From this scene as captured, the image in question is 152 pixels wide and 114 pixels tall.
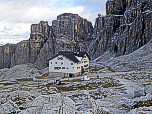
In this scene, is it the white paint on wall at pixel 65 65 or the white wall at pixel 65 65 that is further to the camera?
the white wall at pixel 65 65

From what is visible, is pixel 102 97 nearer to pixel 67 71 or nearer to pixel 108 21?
pixel 67 71

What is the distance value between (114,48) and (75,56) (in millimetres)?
99982

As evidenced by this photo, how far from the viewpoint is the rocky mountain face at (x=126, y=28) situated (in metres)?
132

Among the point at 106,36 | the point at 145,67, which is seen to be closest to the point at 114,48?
the point at 106,36

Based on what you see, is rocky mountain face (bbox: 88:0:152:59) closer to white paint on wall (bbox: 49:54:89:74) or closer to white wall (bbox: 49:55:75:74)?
white paint on wall (bbox: 49:54:89:74)

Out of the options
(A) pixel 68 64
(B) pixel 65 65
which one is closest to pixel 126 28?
(A) pixel 68 64

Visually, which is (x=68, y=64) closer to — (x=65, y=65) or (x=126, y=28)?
(x=65, y=65)

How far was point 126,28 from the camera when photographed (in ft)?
495

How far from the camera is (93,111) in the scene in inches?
757

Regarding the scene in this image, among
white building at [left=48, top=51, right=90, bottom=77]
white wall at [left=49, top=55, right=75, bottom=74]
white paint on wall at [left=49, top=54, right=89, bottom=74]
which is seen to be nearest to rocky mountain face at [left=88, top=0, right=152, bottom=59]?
white building at [left=48, top=51, right=90, bottom=77]

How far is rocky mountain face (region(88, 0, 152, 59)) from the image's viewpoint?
432ft

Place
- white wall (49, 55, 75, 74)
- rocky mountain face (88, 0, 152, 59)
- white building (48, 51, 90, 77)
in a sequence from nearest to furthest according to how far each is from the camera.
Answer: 1. white building (48, 51, 90, 77)
2. white wall (49, 55, 75, 74)
3. rocky mountain face (88, 0, 152, 59)

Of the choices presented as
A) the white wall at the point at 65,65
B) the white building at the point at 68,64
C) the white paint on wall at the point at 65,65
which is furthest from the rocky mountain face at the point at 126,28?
the white wall at the point at 65,65

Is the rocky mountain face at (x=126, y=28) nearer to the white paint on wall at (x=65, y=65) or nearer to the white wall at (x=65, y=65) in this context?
the white paint on wall at (x=65, y=65)
